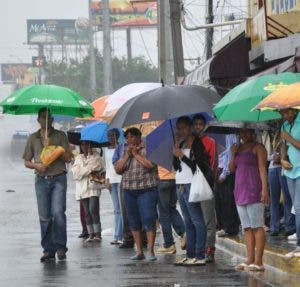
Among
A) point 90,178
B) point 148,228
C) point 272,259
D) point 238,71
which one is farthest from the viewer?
point 238,71

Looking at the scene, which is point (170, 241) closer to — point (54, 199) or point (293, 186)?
point (54, 199)

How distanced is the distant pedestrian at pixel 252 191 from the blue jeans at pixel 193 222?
2.69 ft

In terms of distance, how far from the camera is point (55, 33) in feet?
528

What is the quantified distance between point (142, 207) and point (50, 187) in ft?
3.78

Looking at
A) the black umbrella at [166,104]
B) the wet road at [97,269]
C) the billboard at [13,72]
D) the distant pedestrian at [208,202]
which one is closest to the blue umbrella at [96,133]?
the wet road at [97,269]

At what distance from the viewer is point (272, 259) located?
13094 mm

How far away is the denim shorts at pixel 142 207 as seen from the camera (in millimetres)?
14305

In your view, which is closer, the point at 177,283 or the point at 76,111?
the point at 177,283

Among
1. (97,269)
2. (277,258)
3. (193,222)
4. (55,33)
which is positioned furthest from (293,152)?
(55,33)

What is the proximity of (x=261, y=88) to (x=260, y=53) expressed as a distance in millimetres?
6032

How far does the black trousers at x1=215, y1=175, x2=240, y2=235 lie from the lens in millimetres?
16609

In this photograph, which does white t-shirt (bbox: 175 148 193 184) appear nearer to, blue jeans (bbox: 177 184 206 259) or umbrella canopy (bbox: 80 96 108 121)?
blue jeans (bbox: 177 184 206 259)

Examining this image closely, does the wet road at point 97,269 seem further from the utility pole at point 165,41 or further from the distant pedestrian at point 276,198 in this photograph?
the utility pole at point 165,41

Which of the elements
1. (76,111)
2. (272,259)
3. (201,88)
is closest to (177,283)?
(272,259)
